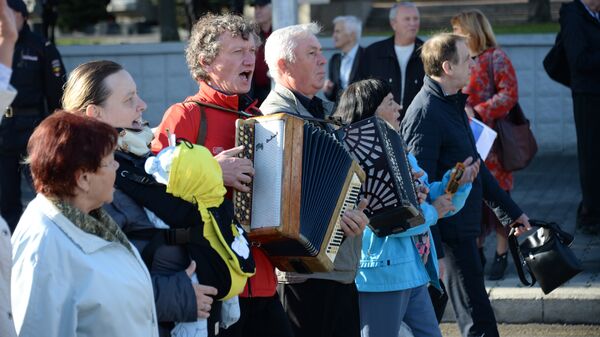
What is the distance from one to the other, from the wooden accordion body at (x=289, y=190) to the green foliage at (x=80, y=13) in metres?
27.5

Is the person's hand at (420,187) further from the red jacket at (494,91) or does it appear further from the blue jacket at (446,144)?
the red jacket at (494,91)

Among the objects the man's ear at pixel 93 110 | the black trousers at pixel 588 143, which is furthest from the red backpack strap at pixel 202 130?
the black trousers at pixel 588 143

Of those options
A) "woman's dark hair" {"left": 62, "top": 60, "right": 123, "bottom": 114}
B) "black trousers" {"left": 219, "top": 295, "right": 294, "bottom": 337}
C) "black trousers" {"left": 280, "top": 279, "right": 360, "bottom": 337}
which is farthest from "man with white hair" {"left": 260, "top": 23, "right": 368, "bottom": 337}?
"woman's dark hair" {"left": 62, "top": 60, "right": 123, "bottom": 114}

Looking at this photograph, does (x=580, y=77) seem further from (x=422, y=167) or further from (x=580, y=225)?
(x=422, y=167)

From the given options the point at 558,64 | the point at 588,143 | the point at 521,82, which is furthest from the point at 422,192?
the point at 521,82

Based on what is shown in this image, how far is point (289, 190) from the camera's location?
4133 millimetres

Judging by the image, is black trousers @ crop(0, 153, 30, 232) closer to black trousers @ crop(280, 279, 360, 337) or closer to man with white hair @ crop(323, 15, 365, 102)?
man with white hair @ crop(323, 15, 365, 102)

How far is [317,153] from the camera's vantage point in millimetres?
4281

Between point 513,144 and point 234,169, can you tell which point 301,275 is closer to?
point 234,169

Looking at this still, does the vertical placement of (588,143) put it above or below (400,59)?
below

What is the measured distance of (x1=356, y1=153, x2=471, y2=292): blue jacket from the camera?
5.14 metres

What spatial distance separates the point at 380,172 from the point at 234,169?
3.00 ft

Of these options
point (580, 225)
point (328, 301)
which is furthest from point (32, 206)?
point (580, 225)

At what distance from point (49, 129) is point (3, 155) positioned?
519cm
